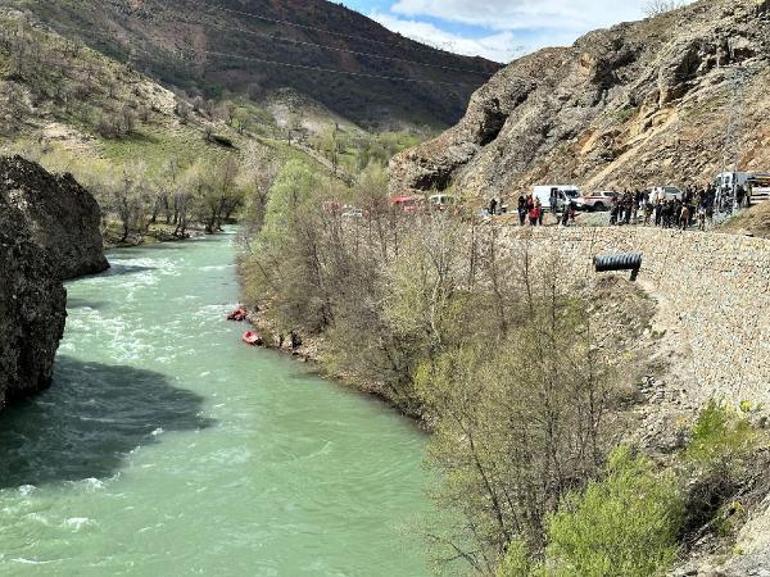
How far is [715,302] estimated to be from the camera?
2331 cm

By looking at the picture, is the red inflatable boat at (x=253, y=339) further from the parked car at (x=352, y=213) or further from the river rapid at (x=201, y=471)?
the parked car at (x=352, y=213)

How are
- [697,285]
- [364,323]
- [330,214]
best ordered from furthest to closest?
[330,214], [364,323], [697,285]

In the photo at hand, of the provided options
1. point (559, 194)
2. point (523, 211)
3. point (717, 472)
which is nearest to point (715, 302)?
point (717, 472)

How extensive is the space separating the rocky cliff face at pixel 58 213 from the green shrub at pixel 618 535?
179 feet

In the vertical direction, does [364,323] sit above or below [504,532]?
above

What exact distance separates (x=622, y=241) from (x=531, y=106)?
1640 inches

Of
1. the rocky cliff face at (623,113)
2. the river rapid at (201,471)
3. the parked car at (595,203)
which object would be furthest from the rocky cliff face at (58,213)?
the parked car at (595,203)

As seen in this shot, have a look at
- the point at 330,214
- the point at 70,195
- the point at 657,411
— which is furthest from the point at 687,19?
the point at 70,195

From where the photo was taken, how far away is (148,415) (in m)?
32.3

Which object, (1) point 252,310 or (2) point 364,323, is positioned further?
(1) point 252,310

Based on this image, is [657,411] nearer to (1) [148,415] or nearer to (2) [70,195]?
(1) [148,415]

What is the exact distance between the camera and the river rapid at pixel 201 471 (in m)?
21.3

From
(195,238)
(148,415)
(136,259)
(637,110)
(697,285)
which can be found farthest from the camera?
(195,238)

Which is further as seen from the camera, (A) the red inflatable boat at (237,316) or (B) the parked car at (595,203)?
(A) the red inflatable boat at (237,316)
